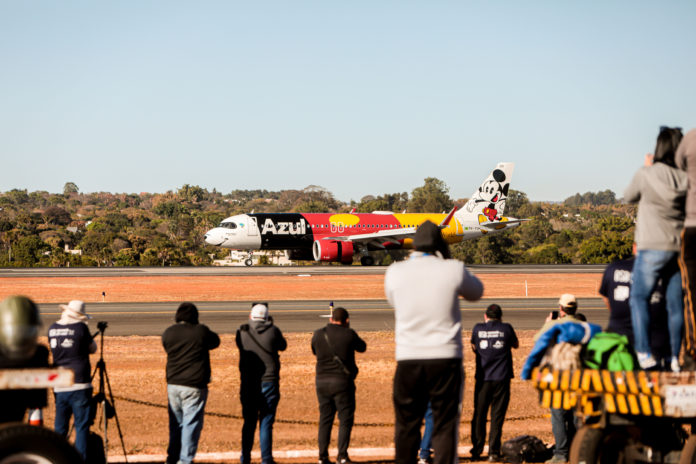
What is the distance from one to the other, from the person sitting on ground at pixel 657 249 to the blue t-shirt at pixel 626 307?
0.43 feet

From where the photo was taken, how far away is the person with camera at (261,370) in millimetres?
10070

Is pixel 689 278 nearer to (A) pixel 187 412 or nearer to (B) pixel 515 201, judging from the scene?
(A) pixel 187 412

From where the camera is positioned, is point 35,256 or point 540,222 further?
point 540,222

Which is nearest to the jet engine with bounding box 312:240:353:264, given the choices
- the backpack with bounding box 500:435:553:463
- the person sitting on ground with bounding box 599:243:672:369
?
the backpack with bounding box 500:435:553:463

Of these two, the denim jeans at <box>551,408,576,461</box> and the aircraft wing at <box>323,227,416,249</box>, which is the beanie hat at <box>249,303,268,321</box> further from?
the aircraft wing at <box>323,227,416,249</box>

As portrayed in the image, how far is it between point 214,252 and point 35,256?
22.0 m

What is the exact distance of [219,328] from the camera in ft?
83.4

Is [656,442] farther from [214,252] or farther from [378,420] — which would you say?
[214,252]

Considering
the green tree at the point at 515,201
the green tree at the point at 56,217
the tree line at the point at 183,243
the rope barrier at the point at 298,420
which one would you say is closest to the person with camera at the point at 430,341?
the rope barrier at the point at 298,420

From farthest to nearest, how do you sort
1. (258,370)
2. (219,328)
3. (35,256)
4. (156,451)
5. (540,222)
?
(540,222) < (35,256) < (219,328) < (156,451) < (258,370)

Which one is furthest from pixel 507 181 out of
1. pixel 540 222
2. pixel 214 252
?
pixel 540 222

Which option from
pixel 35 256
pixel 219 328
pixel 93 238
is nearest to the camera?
pixel 219 328

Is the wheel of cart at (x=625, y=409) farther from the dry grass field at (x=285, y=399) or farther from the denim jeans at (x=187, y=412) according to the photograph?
the dry grass field at (x=285, y=399)

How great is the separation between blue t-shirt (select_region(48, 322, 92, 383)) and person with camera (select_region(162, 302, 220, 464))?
0.98 m
